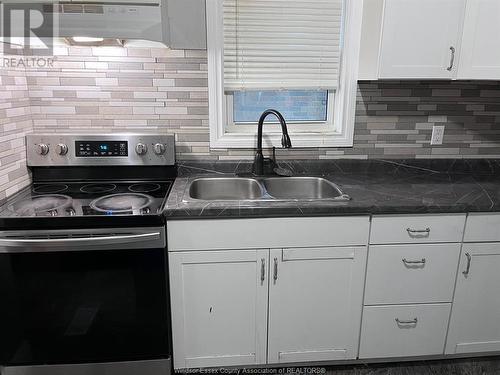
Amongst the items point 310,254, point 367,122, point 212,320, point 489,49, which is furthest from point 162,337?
point 489,49

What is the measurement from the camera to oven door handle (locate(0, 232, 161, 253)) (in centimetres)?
139

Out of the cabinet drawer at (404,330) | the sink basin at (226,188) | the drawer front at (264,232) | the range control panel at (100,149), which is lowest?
the cabinet drawer at (404,330)

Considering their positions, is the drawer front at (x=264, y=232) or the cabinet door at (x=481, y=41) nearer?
the drawer front at (x=264, y=232)

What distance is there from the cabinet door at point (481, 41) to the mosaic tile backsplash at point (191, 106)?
30 centimetres

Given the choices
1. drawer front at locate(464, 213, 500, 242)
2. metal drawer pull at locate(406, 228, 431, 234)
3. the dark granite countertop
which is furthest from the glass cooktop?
drawer front at locate(464, 213, 500, 242)

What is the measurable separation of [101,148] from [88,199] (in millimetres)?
343

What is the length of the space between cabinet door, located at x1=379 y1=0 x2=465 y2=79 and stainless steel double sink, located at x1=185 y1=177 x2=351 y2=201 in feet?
2.19

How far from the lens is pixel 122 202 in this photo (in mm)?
1613

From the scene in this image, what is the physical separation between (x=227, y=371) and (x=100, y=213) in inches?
39.7

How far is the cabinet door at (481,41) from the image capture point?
166 cm

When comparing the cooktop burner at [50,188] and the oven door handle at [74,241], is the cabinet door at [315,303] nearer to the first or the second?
the oven door handle at [74,241]

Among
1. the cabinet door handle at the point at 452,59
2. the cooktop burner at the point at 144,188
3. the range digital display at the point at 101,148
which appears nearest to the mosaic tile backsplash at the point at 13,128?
the range digital display at the point at 101,148

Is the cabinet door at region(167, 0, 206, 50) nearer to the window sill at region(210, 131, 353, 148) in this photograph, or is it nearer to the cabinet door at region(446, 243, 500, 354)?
the window sill at region(210, 131, 353, 148)

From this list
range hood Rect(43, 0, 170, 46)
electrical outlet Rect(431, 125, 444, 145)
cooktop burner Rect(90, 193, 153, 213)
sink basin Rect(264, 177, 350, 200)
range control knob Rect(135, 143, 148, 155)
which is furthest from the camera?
electrical outlet Rect(431, 125, 444, 145)
